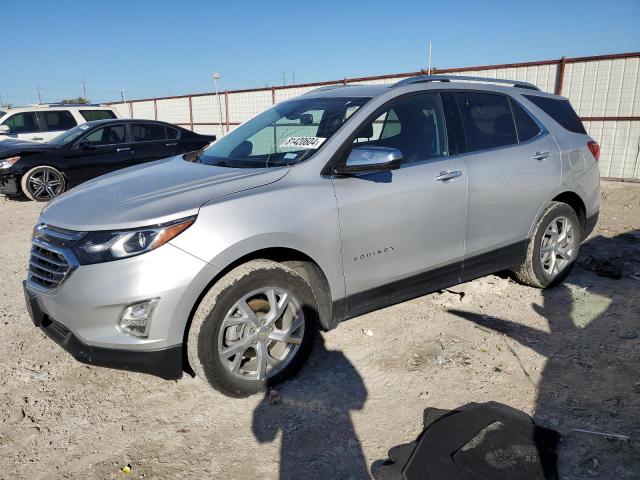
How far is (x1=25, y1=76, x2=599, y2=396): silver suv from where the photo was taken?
2547mm

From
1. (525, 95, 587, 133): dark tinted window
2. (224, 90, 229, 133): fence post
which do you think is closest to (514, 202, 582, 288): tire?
(525, 95, 587, 133): dark tinted window

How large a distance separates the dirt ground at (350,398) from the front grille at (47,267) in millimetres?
755

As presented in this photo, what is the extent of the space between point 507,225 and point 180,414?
110 inches

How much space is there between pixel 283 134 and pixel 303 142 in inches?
13.5

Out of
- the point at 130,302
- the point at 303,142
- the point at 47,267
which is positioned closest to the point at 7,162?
the point at 47,267

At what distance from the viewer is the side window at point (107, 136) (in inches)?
374

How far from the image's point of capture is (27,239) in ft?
21.6

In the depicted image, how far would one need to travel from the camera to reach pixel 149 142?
1007cm

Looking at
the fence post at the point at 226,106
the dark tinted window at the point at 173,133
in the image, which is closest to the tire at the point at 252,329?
the dark tinted window at the point at 173,133

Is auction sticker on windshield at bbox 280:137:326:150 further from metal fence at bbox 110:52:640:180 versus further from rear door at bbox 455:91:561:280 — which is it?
metal fence at bbox 110:52:640:180

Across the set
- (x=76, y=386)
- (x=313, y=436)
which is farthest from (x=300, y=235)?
(x=76, y=386)

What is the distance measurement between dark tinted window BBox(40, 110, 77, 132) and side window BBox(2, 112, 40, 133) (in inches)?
8.3

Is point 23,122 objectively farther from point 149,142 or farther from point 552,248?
point 552,248

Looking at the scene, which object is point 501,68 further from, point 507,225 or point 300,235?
point 300,235
